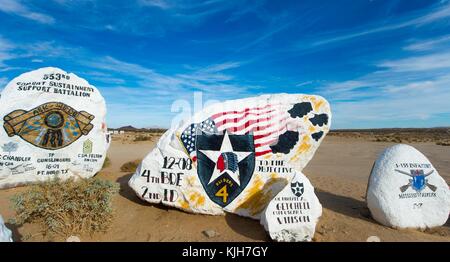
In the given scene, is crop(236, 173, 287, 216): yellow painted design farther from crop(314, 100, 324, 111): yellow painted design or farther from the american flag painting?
crop(314, 100, 324, 111): yellow painted design

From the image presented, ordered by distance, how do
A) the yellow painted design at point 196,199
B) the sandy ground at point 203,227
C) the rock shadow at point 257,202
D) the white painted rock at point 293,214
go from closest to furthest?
the white painted rock at point 293,214 → the sandy ground at point 203,227 → the rock shadow at point 257,202 → the yellow painted design at point 196,199

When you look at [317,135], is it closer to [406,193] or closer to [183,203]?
[406,193]

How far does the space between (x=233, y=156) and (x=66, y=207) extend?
124 inches

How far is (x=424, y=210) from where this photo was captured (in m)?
5.82

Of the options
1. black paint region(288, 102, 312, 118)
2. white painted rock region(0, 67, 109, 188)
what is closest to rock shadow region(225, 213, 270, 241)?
black paint region(288, 102, 312, 118)

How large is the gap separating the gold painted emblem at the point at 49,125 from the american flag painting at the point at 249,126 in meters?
3.80

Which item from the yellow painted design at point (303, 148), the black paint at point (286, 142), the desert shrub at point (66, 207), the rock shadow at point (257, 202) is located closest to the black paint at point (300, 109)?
the black paint at point (286, 142)

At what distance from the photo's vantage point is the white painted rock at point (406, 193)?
18.7 ft

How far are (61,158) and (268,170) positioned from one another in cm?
557

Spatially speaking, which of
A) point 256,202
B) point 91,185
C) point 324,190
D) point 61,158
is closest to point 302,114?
point 256,202

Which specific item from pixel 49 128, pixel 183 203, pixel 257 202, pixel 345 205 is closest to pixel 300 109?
pixel 257 202

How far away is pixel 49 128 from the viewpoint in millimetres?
8117

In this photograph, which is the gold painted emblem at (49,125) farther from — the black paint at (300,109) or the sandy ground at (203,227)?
the black paint at (300,109)
